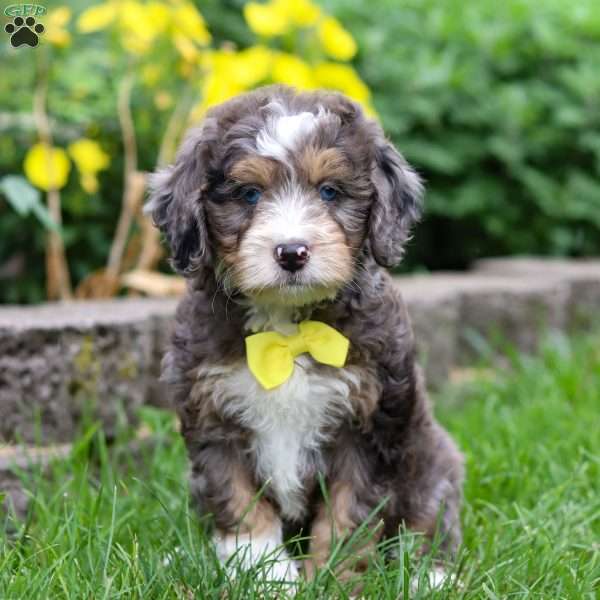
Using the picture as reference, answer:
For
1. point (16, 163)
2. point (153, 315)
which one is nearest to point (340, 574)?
point (153, 315)

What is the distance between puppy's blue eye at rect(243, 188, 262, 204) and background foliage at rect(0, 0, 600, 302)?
8.66 feet

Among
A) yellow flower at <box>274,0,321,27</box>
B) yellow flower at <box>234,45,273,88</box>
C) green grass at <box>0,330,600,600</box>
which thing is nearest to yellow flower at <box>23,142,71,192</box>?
yellow flower at <box>234,45,273,88</box>

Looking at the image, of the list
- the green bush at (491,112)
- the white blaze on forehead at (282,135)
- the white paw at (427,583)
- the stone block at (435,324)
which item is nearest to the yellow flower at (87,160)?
the stone block at (435,324)

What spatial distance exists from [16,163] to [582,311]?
3.92 m

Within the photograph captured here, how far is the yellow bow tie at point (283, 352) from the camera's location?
369cm

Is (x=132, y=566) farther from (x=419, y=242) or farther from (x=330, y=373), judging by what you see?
(x=419, y=242)

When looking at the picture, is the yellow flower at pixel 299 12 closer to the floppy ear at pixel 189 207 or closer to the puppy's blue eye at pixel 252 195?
the floppy ear at pixel 189 207

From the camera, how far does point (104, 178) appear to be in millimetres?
6629

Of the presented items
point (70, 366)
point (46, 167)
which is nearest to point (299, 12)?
point (46, 167)

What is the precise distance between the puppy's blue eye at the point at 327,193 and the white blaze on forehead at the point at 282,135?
16 centimetres

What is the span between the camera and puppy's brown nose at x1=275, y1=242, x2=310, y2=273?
339cm

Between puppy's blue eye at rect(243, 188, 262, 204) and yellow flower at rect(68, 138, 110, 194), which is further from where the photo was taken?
yellow flower at rect(68, 138, 110, 194)

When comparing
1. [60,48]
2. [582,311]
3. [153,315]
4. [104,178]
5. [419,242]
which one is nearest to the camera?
[153,315]

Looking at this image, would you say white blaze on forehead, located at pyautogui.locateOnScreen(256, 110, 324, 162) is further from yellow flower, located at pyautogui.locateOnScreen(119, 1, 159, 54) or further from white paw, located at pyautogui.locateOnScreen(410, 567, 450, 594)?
yellow flower, located at pyautogui.locateOnScreen(119, 1, 159, 54)
